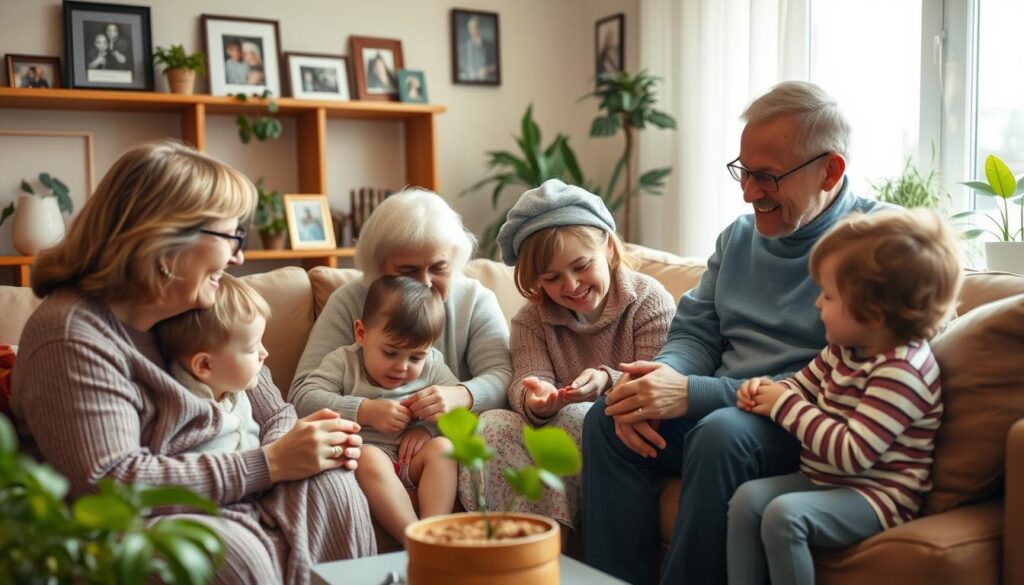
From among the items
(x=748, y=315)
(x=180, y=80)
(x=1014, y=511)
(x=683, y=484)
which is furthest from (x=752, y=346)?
(x=180, y=80)

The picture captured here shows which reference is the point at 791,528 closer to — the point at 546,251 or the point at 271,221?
the point at 546,251

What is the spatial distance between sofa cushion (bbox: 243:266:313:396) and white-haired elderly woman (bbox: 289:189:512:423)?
0.07 m

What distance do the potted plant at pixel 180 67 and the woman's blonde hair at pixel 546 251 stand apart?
91.7 inches

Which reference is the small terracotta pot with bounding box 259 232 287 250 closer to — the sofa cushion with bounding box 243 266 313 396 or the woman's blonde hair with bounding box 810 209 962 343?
the sofa cushion with bounding box 243 266 313 396

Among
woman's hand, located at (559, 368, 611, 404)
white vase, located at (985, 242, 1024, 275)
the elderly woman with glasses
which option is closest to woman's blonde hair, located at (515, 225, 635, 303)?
woman's hand, located at (559, 368, 611, 404)

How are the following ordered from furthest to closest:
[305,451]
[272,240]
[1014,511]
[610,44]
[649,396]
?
[610,44] < [272,240] < [649,396] < [305,451] < [1014,511]

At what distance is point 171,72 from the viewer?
417 centimetres

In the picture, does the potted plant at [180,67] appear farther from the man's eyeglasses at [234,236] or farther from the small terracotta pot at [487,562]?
the small terracotta pot at [487,562]

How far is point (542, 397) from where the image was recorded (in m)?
2.22

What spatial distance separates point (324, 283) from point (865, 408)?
1508 millimetres

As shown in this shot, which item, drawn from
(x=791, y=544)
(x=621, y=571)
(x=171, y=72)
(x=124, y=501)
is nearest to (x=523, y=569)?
(x=124, y=501)

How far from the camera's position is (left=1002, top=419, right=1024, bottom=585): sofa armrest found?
1.59 m

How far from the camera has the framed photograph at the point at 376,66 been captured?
4676mm

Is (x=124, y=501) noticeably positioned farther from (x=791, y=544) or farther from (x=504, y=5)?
(x=504, y=5)
